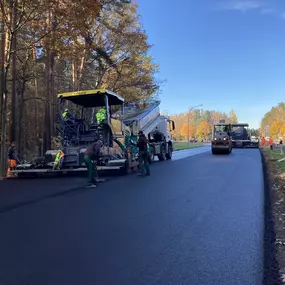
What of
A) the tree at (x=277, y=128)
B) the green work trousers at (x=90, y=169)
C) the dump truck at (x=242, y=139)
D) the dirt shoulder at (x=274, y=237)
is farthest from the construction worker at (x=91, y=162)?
the tree at (x=277, y=128)

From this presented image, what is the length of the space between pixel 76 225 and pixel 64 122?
9.05m

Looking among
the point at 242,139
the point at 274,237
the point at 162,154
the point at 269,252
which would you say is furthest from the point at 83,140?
the point at 242,139

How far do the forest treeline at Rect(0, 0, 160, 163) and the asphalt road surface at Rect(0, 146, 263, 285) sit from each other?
740 cm

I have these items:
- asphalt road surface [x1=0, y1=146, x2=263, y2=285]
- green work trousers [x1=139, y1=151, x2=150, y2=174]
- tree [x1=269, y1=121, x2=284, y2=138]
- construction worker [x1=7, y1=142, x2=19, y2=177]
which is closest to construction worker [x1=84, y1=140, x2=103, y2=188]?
asphalt road surface [x1=0, y1=146, x2=263, y2=285]

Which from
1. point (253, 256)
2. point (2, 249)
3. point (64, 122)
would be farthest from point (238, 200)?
point (64, 122)

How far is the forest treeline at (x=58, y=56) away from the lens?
1329 centimetres

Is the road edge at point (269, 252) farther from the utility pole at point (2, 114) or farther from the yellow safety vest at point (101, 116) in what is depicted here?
the utility pole at point (2, 114)

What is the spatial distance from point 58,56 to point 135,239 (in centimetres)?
1448

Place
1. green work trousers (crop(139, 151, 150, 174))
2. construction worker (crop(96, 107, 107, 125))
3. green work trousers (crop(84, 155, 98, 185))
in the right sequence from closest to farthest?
green work trousers (crop(84, 155, 98, 185)) → green work trousers (crop(139, 151, 150, 174)) → construction worker (crop(96, 107, 107, 125))

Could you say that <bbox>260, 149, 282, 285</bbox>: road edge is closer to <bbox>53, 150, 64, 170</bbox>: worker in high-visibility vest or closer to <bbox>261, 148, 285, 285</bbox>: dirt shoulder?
<bbox>261, 148, 285, 285</bbox>: dirt shoulder

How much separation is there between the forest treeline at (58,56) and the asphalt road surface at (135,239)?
7.40m

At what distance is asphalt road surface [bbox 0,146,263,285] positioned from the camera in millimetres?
3932

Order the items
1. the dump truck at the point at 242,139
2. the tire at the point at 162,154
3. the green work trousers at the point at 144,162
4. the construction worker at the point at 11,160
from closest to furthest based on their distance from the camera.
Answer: the green work trousers at the point at 144,162
the construction worker at the point at 11,160
the tire at the point at 162,154
the dump truck at the point at 242,139

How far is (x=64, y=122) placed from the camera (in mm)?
14562
